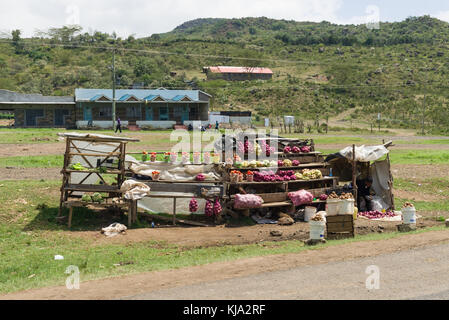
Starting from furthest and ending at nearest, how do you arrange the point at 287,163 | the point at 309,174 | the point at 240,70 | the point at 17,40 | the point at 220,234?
the point at 17,40
the point at 240,70
the point at 287,163
the point at 309,174
the point at 220,234

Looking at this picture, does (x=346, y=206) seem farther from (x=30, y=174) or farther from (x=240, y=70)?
(x=240, y=70)

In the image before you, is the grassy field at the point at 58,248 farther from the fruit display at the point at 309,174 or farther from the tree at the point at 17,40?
the tree at the point at 17,40

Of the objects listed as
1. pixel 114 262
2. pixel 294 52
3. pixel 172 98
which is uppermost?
pixel 294 52

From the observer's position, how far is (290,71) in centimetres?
10438

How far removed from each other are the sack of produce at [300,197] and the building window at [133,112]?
41.8m

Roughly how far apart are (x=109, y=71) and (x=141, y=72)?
5695mm

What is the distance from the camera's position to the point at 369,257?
1064cm

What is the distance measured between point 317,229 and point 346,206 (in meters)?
1.62

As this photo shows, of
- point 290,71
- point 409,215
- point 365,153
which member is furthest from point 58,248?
point 290,71

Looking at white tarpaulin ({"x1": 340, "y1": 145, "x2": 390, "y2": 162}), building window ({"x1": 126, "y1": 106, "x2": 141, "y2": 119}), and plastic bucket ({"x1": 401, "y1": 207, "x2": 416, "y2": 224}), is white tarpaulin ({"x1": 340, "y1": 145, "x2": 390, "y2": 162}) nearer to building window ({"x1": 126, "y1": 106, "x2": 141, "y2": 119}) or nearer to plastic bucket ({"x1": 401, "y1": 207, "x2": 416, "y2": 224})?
plastic bucket ({"x1": 401, "y1": 207, "x2": 416, "y2": 224})

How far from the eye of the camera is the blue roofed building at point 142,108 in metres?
55.1

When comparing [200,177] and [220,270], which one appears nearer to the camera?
[220,270]

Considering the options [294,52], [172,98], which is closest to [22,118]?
[172,98]

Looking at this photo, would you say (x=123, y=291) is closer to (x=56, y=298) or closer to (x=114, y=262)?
(x=56, y=298)
